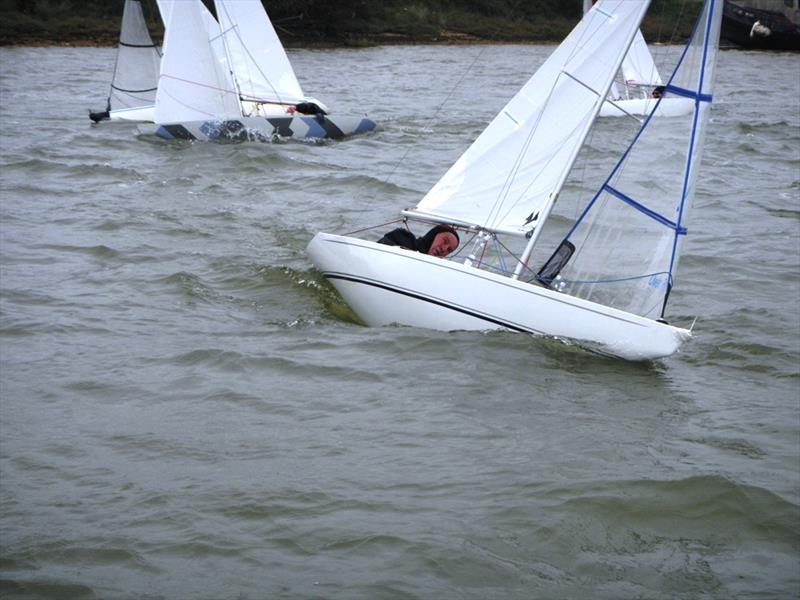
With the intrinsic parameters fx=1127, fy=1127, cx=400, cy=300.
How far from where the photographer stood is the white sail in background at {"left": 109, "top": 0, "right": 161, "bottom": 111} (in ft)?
81.9

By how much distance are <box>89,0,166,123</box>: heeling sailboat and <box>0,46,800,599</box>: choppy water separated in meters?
9.21

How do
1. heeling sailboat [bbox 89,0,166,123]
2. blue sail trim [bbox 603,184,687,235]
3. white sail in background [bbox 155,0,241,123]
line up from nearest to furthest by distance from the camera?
blue sail trim [bbox 603,184,687,235]
white sail in background [bbox 155,0,241,123]
heeling sailboat [bbox 89,0,166,123]

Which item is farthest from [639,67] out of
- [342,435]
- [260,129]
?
[342,435]

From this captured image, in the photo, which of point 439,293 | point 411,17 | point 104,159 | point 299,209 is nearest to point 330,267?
point 439,293

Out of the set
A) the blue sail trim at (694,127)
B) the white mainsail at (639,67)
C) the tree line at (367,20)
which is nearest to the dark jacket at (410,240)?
the blue sail trim at (694,127)

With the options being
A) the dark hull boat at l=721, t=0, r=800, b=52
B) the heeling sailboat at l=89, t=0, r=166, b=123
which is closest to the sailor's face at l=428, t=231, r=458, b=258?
the heeling sailboat at l=89, t=0, r=166, b=123

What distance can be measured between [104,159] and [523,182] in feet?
40.0

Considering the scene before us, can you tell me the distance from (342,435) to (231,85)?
15.4 metres

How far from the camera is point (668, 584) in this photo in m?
6.22

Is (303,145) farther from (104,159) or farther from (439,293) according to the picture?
(439,293)

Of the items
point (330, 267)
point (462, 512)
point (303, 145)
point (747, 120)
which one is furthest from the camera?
point (747, 120)

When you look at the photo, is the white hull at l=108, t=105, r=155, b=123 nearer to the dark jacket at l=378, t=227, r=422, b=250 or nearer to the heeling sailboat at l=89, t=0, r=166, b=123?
the heeling sailboat at l=89, t=0, r=166, b=123

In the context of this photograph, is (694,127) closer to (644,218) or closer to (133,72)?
(644,218)

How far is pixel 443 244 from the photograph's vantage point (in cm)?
1083
